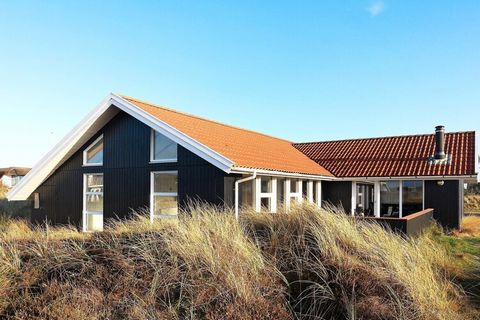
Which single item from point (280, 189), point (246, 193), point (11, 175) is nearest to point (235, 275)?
point (246, 193)

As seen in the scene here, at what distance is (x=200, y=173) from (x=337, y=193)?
7.88 metres

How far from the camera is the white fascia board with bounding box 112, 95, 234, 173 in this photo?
11.3 meters

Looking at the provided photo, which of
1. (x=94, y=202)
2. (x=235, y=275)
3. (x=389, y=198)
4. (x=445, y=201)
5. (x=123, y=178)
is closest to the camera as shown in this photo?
(x=235, y=275)

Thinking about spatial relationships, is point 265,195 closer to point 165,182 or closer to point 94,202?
point 165,182

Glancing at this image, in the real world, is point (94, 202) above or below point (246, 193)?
below

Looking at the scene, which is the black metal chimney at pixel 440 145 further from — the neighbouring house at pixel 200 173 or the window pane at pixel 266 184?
the window pane at pixel 266 184

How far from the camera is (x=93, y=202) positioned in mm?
14945

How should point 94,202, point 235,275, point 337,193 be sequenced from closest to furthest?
point 235,275, point 94,202, point 337,193

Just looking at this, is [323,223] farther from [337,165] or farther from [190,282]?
[337,165]

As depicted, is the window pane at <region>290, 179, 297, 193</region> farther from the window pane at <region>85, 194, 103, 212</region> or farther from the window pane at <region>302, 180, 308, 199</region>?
the window pane at <region>85, 194, 103, 212</region>

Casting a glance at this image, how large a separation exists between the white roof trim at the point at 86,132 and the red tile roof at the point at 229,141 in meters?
0.33

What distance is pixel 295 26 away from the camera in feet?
46.6

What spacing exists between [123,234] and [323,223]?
168 inches

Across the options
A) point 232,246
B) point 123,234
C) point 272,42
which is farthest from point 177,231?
point 272,42
